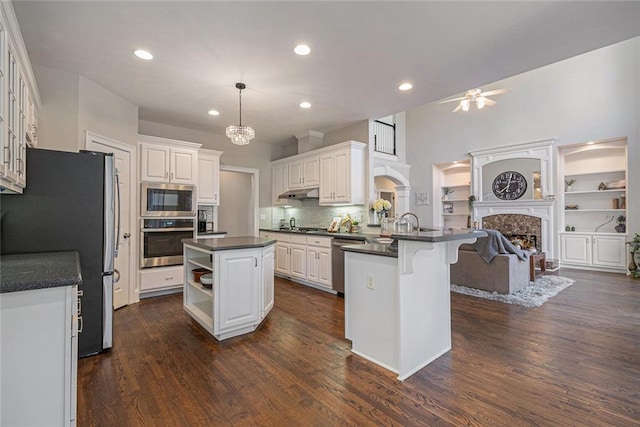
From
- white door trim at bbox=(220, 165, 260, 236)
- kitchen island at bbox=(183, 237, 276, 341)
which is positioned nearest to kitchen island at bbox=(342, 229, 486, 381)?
kitchen island at bbox=(183, 237, 276, 341)

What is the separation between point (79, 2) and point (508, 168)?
8246mm

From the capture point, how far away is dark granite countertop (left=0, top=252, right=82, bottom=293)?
128 centimetres

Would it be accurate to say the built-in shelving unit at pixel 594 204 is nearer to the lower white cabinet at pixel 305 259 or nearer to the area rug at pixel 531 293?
the area rug at pixel 531 293

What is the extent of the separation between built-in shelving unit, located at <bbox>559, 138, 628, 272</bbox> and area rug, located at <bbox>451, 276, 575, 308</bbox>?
Result: 5.64 feet

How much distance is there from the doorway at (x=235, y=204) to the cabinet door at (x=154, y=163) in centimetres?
211

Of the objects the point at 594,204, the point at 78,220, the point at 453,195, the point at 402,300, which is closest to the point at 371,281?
the point at 402,300

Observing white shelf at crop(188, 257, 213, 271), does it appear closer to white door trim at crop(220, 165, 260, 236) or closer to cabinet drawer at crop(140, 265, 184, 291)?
cabinet drawer at crop(140, 265, 184, 291)

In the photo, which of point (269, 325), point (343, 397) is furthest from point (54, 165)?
point (343, 397)

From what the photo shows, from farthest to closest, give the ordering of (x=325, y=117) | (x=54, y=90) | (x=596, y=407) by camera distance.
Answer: (x=325, y=117)
(x=54, y=90)
(x=596, y=407)

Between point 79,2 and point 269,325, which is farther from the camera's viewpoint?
point 269,325

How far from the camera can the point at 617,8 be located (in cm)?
224

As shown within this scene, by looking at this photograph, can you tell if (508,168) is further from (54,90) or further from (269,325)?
(54,90)

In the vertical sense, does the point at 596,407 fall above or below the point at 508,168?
below

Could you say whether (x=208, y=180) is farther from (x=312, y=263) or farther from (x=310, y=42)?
(x=310, y=42)
